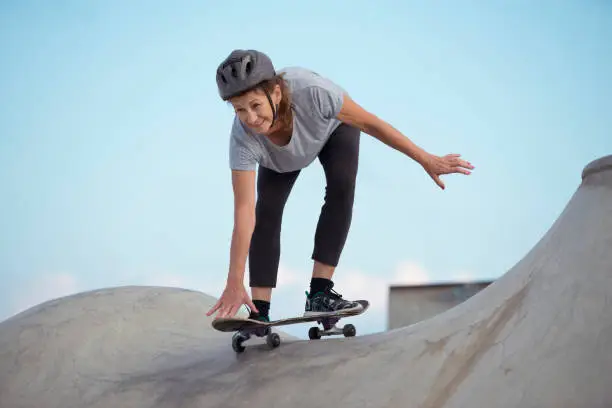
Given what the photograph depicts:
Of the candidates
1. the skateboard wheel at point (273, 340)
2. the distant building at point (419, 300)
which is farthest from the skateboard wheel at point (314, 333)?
the distant building at point (419, 300)

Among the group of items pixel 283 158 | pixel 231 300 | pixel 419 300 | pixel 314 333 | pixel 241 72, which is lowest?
pixel 419 300

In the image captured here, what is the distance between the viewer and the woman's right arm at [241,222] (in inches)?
169

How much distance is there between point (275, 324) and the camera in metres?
4.54

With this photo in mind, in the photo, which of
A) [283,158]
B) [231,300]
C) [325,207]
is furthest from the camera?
[325,207]

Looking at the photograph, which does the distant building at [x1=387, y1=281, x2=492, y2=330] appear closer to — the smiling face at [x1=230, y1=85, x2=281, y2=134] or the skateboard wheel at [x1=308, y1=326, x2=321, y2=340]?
the skateboard wheel at [x1=308, y1=326, x2=321, y2=340]

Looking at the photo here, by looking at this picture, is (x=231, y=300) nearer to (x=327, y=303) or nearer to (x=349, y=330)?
(x=327, y=303)

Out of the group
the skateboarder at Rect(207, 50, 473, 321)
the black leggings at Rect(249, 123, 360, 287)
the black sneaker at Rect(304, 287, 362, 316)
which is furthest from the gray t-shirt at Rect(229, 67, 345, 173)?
the black sneaker at Rect(304, 287, 362, 316)

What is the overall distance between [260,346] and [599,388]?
2294mm

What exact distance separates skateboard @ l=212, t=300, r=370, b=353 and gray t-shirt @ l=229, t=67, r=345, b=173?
3.10 ft

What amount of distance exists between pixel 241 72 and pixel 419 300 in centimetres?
994

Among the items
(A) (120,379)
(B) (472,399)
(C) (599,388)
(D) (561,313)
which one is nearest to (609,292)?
(D) (561,313)

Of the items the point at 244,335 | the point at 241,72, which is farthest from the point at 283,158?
the point at 244,335

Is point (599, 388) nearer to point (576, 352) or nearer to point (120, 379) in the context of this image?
point (576, 352)

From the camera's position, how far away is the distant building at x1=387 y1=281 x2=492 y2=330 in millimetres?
13297
